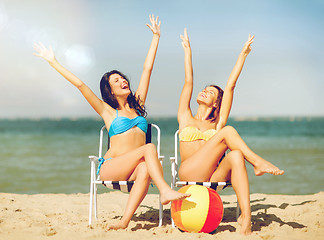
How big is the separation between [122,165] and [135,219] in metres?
0.92

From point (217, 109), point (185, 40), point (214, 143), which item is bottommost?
point (214, 143)

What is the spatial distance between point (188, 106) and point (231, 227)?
4.97ft

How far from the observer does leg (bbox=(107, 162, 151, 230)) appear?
346 cm

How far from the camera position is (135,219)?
432 cm

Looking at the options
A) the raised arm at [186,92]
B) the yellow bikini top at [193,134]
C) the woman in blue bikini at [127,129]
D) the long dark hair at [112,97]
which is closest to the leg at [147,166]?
the woman in blue bikini at [127,129]

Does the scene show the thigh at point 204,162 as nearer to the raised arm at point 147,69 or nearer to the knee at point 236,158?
the knee at point 236,158

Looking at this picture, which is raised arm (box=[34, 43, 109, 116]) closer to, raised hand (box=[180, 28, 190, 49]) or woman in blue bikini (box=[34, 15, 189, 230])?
woman in blue bikini (box=[34, 15, 189, 230])

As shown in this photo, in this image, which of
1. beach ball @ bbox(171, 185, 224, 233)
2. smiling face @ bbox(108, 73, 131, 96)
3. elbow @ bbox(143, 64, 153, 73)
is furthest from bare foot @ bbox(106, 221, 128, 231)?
elbow @ bbox(143, 64, 153, 73)

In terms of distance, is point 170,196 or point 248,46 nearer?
point 170,196

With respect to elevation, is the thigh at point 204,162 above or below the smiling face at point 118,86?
below

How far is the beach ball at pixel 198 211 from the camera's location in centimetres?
327

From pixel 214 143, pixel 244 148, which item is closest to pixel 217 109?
pixel 214 143

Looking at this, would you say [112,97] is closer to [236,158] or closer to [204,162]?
[204,162]

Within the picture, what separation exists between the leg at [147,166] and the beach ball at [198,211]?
11 centimetres
